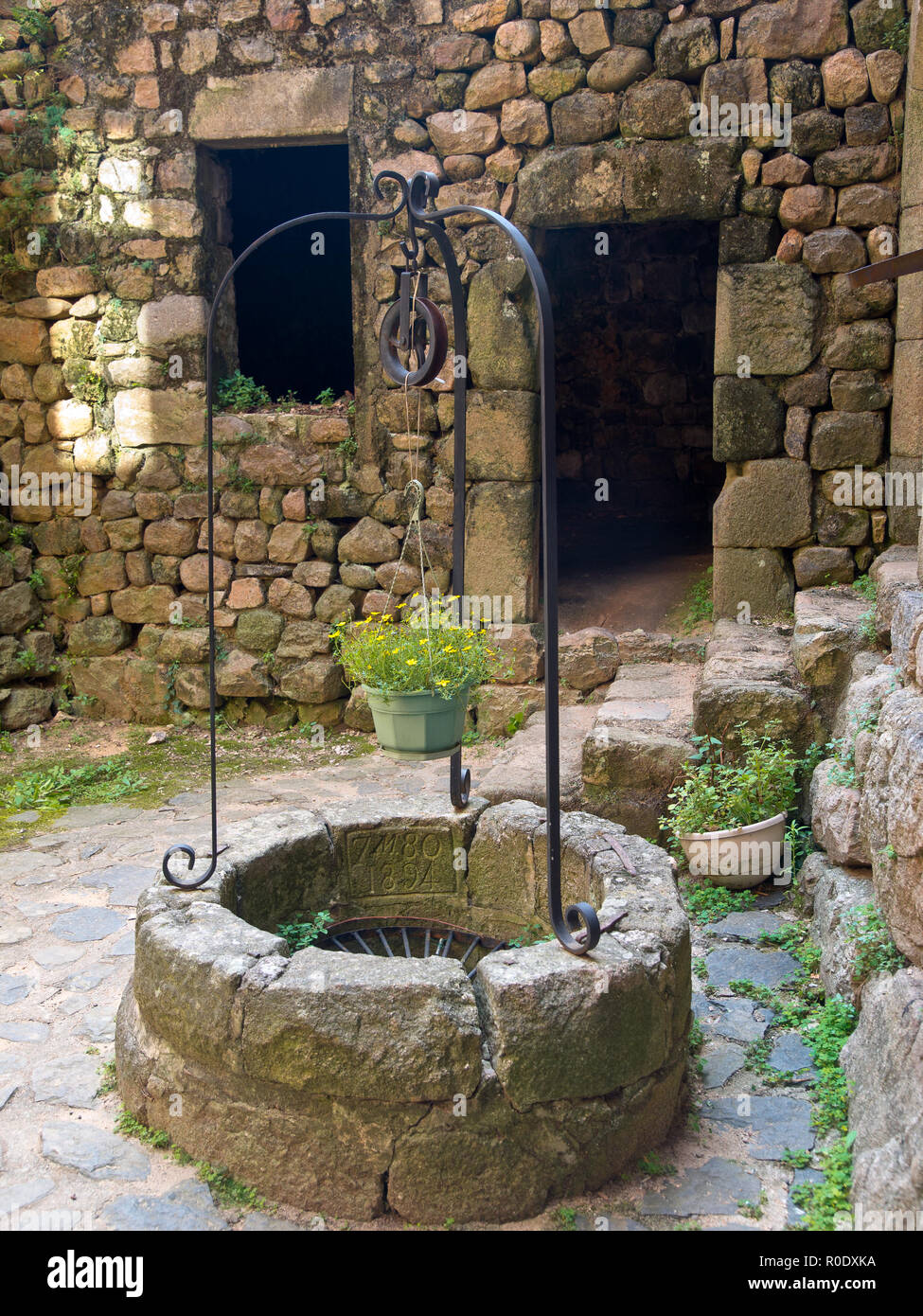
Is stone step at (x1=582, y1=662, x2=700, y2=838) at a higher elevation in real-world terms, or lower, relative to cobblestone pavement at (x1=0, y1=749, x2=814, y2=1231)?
higher

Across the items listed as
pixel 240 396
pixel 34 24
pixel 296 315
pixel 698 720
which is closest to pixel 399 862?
pixel 698 720

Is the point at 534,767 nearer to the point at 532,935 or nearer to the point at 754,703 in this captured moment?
the point at 754,703

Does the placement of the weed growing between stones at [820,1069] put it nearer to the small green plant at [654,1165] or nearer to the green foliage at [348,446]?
the small green plant at [654,1165]

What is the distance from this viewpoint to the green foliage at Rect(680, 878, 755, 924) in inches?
159

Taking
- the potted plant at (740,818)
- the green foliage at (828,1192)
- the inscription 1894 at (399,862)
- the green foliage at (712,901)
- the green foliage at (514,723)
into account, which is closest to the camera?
the green foliage at (828,1192)

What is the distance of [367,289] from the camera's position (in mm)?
5770

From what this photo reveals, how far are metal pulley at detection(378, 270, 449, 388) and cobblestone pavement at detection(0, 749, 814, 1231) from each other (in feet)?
5.02

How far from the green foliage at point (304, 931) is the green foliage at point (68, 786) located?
87.4 inches

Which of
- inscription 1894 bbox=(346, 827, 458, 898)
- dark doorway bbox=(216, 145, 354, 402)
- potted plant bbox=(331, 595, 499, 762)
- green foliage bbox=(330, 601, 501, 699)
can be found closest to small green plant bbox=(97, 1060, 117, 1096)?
inscription 1894 bbox=(346, 827, 458, 898)

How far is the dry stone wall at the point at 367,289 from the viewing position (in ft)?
16.7

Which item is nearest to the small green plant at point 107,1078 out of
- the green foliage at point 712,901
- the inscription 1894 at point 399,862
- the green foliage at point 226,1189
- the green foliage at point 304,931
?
the green foliage at point 226,1189

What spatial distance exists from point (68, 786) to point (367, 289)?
288 centimetres

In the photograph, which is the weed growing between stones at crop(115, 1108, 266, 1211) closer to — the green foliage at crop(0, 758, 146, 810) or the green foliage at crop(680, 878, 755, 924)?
the green foliage at crop(680, 878, 755, 924)
